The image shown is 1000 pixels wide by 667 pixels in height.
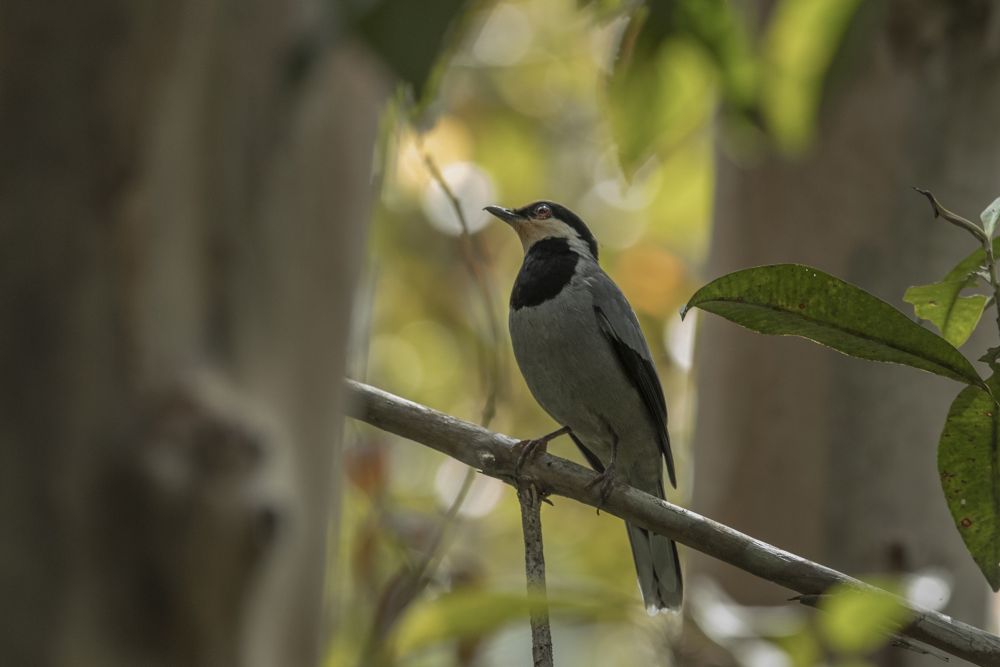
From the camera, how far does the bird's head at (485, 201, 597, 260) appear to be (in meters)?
5.13

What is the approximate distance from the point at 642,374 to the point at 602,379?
0.56ft

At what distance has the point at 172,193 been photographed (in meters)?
1.02

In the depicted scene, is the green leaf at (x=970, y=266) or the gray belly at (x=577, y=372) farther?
the gray belly at (x=577, y=372)

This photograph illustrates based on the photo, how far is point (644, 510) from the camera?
2.48m

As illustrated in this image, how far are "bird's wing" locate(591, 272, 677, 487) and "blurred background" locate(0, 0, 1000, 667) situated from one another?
1.10 ft

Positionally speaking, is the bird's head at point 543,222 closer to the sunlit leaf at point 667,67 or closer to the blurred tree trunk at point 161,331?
the sunlit leaf at point 667,67

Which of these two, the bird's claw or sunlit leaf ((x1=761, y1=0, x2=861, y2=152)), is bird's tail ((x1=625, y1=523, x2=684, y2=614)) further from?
sunlit leaf ((x1=761, y1=0, x2=861, y2=152))

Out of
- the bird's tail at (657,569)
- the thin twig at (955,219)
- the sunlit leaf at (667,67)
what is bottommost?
the bird's tail at (657,569)

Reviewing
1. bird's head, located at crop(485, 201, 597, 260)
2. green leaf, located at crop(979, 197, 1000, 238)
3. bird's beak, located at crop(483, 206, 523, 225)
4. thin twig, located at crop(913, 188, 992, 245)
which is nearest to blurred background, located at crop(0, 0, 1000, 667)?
thin twig, located at crop(913, 188, 992, 245)

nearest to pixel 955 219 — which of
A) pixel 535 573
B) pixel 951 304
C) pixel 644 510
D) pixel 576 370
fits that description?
pixel 951 304

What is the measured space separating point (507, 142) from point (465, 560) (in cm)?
389

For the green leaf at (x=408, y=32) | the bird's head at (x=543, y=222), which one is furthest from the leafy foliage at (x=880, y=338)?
the bird's head at (x=543, y=222)

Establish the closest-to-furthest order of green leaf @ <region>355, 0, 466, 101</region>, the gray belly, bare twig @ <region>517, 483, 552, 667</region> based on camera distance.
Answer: green leaf @ <region>355, 0, 466, 101</region> → bare twig @ <region>517, 483, 552, 667</region> → the gray belly

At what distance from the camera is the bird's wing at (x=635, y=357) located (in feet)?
14.1
